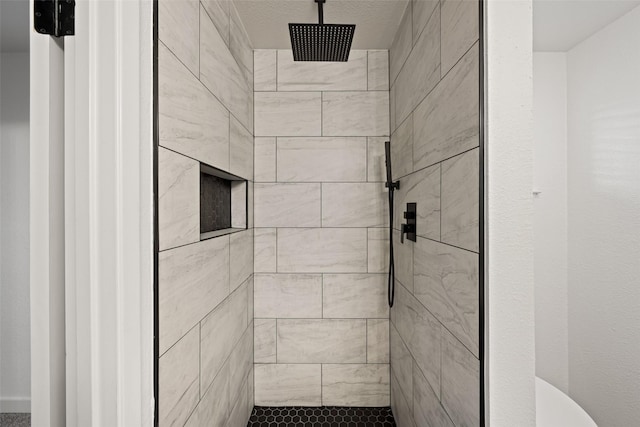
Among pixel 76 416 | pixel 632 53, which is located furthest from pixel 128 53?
pixel 632 53

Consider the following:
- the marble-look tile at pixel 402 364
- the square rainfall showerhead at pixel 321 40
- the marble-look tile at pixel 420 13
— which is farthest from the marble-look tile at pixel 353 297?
the marble-look tile at pixel 420 13

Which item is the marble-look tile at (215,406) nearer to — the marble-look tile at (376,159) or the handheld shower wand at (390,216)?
the handheld shower wand at (390,216)

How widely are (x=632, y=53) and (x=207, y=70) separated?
2.19 metres

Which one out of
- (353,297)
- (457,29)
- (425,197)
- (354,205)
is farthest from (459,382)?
(354,205)

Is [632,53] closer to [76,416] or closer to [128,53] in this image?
[128,53]

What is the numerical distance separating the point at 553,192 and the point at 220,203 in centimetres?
212

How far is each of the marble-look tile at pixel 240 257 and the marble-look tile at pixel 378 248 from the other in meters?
0.77

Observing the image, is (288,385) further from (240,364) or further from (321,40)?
(321,40)

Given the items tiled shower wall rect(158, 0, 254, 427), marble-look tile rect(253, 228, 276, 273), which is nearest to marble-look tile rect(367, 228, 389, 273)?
marble-look tile rect(253, 228, 276, 273)

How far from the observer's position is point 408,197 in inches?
69.7

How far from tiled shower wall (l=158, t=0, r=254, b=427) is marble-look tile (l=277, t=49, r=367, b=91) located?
409mm

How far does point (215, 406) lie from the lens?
1.40 metres

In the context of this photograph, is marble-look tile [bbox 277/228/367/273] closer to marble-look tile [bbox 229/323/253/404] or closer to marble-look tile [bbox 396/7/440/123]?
marble-look tile [bbox 229/323/253/404]

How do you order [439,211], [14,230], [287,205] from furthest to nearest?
1. [287,205]
2. [439,211]
3. [14,230]
